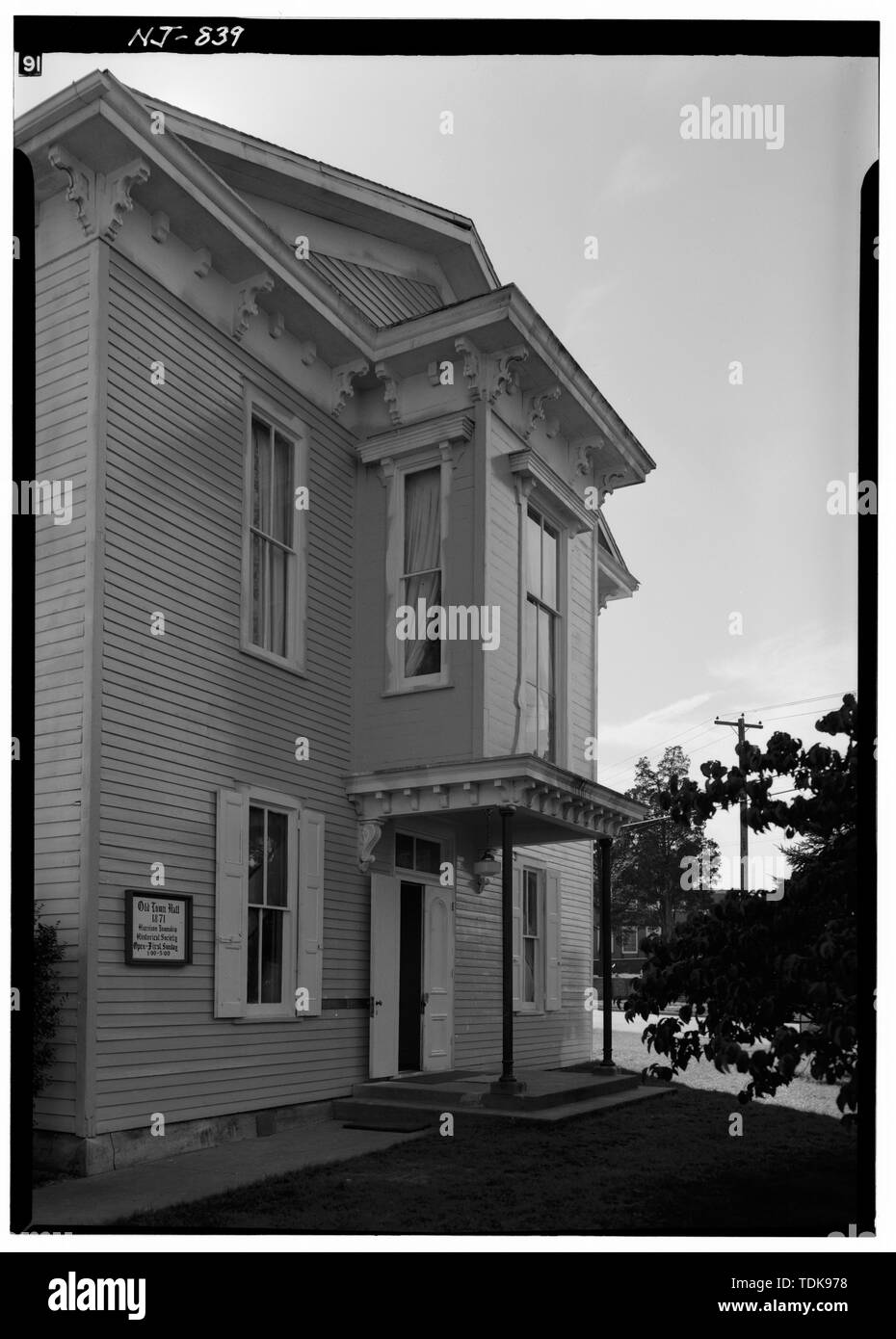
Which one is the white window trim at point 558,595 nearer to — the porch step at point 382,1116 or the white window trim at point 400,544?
the white window trim at point 400,544

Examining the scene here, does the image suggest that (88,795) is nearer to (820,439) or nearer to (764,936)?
(764,936)

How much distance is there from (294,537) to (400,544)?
125 centimetres

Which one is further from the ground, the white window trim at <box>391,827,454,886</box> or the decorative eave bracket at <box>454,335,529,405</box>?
the decorative eave bracket at <box>454,335,529,405</box>

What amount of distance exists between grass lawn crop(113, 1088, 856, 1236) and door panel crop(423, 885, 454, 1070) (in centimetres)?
227

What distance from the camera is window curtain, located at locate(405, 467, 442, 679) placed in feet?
39.9

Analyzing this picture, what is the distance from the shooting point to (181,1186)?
7793 millimetres

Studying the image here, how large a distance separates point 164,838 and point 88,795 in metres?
0.92

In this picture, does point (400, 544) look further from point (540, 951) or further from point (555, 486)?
point (540, 951)

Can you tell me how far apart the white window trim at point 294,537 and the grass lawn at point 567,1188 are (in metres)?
4.13

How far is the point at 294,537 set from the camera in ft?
37.4

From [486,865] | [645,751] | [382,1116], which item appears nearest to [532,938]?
[486,865]

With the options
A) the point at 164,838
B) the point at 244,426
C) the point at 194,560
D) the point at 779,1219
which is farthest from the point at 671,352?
the point at 779,1219

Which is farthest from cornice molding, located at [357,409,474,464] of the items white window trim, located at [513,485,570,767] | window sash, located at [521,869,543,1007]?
window sash, located at [521,869,543,1007]

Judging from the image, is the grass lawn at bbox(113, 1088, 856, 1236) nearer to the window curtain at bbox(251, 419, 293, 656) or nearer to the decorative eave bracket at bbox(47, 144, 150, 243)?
the window curtain at bbox(251, 419, 293, 656)
